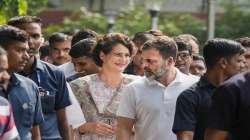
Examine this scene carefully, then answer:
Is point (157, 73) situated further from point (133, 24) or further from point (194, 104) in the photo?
point (133, 24)

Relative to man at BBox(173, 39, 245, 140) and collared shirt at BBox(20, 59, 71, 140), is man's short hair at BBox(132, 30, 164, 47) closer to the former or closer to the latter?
collared shirt at BBox(20, 59, 71, 140)

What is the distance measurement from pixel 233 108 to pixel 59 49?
22.2 feet

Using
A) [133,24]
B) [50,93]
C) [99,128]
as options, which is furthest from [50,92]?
[133,24]

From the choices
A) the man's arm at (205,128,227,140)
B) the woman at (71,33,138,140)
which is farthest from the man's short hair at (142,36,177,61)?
the man's arm at (205,128,227,140)

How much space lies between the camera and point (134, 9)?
42750mm

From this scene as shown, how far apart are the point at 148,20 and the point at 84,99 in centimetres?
2952

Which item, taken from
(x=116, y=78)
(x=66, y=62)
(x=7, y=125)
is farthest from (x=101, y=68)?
(x=7, y=125)

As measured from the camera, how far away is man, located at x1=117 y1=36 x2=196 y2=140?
952 centimetres

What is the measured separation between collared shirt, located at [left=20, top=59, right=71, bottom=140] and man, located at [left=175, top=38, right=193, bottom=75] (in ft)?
6.23

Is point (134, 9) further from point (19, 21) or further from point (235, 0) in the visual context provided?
point (19, 21)

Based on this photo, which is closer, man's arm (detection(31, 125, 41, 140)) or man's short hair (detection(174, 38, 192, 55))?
man's arm (detection(31, 125, 41, 140))

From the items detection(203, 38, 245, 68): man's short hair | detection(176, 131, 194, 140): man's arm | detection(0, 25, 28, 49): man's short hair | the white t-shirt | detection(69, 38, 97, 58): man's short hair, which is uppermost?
detection(0, 25, 28, 49): man's short hair

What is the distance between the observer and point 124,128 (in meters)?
9.64

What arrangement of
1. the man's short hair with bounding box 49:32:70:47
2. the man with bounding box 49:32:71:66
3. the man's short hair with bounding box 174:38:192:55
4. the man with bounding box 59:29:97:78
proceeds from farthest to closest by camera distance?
1. the man's short hair with bounding box 49:32:70:47
2. the man with bounding box 49:32:71:66
3. the man with bounding box 59:29:97:78
4. the man's short hair with bounding box 174:38:192:55
